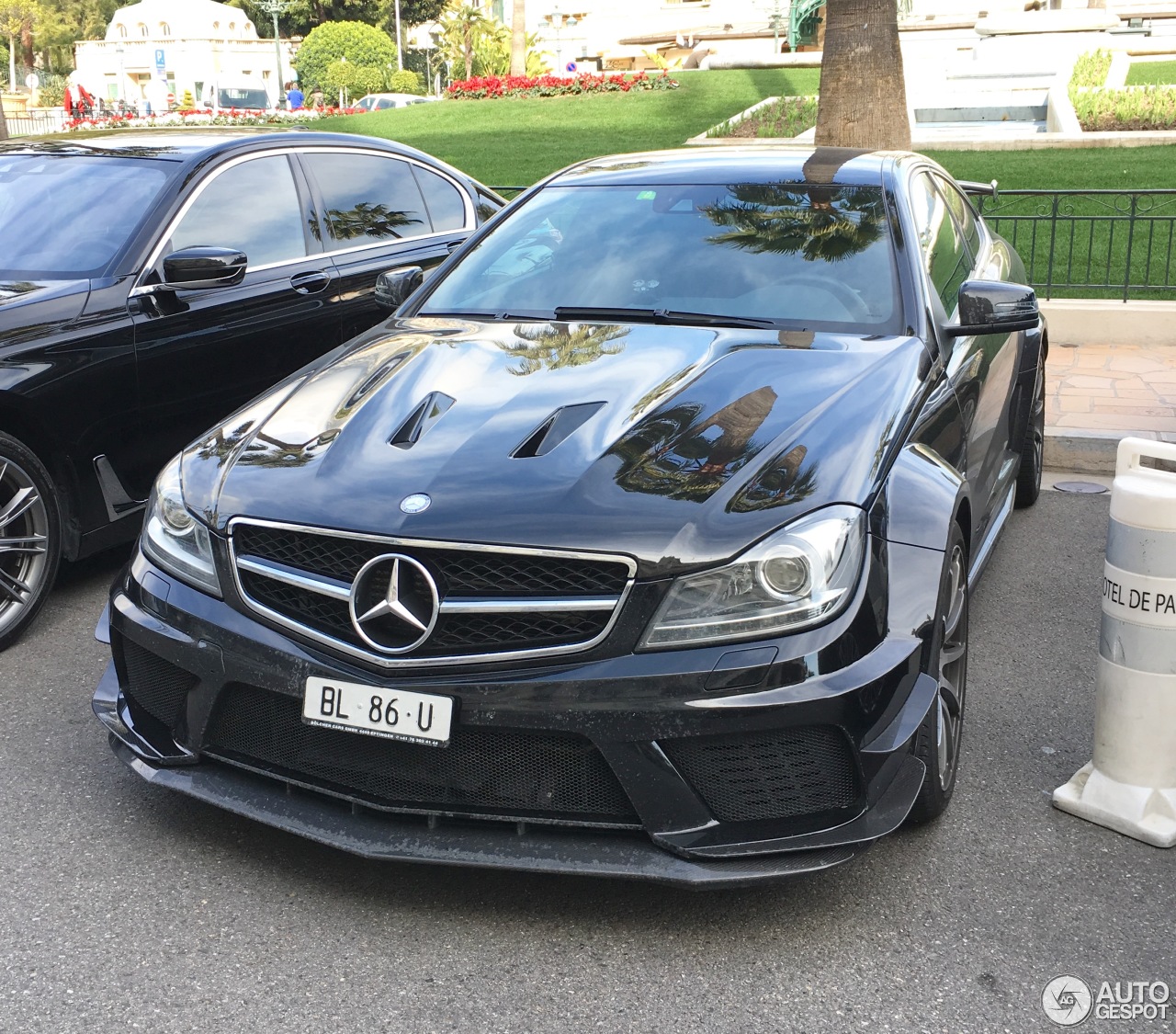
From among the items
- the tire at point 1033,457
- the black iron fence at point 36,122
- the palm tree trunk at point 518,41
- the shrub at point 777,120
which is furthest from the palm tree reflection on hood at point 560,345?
the black iron fence at point 36,122

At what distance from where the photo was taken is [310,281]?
221 inches

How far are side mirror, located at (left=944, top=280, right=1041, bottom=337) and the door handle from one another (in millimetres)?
2859

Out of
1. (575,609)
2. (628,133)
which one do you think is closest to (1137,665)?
(575,609)

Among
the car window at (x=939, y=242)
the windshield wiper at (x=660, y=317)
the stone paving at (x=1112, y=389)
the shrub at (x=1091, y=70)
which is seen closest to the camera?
the windshield wiper at (x=660, y=317)

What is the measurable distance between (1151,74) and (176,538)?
95.1 ft

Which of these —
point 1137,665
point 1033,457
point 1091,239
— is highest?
point 1091,239

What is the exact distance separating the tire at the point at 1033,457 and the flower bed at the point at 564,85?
23509mm

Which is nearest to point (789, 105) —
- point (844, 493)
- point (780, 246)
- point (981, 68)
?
point (981, 68)

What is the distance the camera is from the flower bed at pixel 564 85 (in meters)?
28.9

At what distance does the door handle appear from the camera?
5547 mm

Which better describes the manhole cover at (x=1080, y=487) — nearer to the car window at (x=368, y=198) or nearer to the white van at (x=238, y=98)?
the car window at (x=368, y=198)

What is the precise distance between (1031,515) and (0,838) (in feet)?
15.0

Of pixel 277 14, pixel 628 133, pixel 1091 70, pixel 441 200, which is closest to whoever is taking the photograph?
pixel 441 200

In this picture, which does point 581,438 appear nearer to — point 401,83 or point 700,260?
point 700,260
